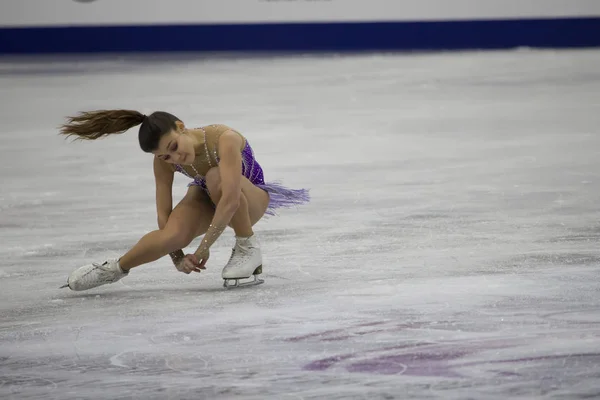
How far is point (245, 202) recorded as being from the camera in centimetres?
324

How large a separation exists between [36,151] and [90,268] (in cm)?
321

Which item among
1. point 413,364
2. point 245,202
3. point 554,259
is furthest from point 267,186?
point 413,364

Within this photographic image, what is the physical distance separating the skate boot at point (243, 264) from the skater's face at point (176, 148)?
0.32 meters

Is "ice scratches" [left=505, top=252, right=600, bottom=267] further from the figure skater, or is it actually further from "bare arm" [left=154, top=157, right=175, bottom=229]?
"bare arm" [left=154, top=157, right=175, bottom=229]

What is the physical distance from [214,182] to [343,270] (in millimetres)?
503

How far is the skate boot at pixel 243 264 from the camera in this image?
323 centimetres

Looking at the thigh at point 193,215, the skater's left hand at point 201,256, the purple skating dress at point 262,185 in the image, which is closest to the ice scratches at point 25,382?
the skater's left hand at point 201,256

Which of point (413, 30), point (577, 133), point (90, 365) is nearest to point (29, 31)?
point (413, 30)

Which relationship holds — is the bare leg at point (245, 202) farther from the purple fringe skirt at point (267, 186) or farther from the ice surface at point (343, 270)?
the ice surface at point (343, 270)

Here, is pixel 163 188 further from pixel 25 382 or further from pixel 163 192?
pixel 25 382

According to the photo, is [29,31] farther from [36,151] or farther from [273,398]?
[273,398]

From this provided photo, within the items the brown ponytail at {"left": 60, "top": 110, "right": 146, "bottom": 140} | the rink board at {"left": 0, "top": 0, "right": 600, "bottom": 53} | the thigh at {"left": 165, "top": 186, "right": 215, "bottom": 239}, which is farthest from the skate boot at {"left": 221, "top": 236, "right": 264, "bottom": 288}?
the rink board at {"left": 0, "top": 0, "right": 600, "bottom": 53}

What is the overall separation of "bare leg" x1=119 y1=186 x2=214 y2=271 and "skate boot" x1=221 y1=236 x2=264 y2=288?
12 centimetres

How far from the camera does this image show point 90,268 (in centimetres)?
321
